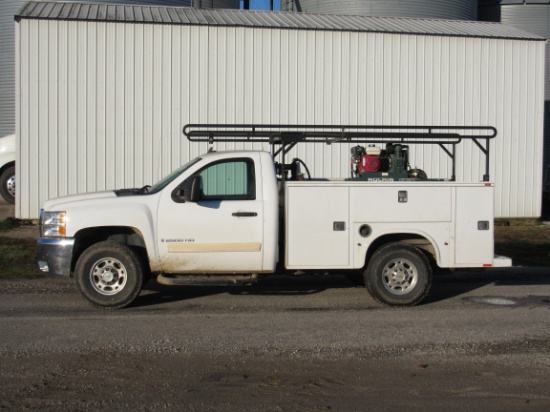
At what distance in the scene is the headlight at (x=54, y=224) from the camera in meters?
8.49

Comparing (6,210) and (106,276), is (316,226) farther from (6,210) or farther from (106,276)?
(6,210)

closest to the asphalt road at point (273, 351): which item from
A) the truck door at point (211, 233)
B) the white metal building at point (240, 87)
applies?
the truck door at point (211, 233)

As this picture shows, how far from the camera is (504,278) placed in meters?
11.2

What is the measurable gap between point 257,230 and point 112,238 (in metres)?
1.83

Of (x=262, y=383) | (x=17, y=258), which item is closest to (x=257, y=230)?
(x=262, y=383)

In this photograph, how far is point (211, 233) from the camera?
852cm

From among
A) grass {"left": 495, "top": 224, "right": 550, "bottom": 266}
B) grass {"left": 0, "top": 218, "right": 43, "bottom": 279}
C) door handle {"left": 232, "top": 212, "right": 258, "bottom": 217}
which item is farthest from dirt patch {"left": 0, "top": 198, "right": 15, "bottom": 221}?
grass {"left": 495, "top": 224, "right": 550, "bottom": 266}

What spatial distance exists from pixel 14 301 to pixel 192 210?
2.71m

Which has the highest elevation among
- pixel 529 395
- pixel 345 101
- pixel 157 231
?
pixel 345 101

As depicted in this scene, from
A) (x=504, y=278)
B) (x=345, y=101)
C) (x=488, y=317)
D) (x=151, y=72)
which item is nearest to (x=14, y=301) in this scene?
(x=488, y=317)

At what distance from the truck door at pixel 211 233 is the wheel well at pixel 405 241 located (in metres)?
1.47

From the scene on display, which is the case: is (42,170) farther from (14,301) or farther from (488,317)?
(488,317)

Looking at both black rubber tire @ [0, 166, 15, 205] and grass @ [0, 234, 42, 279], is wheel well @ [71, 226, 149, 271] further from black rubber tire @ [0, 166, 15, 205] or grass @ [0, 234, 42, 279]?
black rubber tire @ [0, 166, 15, 205]

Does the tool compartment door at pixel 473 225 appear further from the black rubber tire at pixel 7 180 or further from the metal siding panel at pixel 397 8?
the metal siding panel at pixel 397 8
